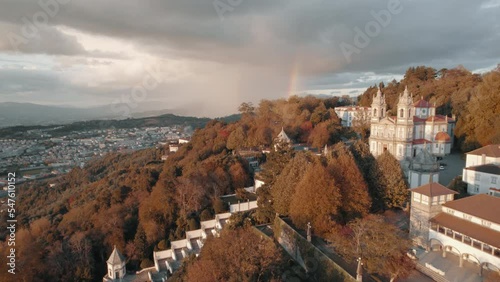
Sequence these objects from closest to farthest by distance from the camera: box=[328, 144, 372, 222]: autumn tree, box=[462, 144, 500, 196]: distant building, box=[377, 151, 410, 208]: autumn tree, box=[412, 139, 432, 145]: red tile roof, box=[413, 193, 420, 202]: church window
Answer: box=[413, 193, 420, 202]: church window → box=[328, 144, 372, 222]: autumn tree → box=[462, 144, 500, 196]: distant building → box=[377, 151, 410, 208]: autumn tree → box=[412, 139, 432, 145]: red tile roof

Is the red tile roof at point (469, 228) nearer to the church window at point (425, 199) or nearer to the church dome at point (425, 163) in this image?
the church window at point (425, 199)

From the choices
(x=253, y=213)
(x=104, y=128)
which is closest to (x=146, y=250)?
(x=253, y=213)

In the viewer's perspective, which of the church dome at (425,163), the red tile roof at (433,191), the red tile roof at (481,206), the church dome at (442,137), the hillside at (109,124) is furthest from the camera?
the hillside at (109,124)

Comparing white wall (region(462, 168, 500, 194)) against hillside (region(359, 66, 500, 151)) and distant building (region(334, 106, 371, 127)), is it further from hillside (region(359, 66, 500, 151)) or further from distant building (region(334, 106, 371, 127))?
distant building (region(334, 106, 371, 127))

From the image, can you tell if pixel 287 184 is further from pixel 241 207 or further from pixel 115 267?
pixel 115 267

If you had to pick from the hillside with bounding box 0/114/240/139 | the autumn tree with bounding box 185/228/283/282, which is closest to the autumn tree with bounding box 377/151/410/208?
the autumn tree with bounding box 185/228/283/282

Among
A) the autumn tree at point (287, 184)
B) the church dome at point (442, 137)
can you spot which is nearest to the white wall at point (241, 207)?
the autumn tree at point (287, 184)

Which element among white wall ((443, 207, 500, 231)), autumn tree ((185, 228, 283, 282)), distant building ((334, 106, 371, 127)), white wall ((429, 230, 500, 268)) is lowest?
white wall ((429, 230, 500, 268))
